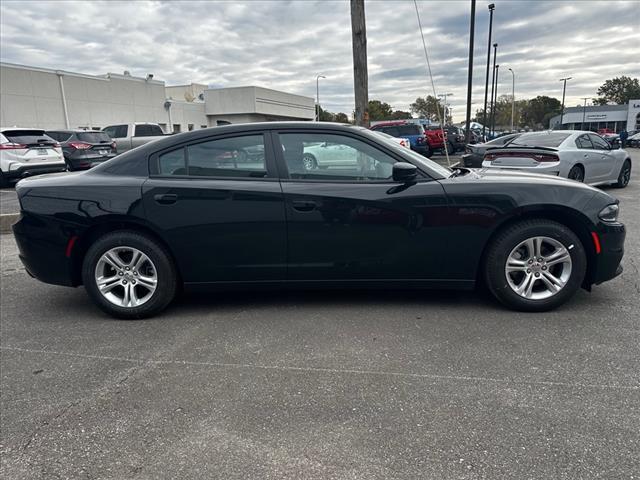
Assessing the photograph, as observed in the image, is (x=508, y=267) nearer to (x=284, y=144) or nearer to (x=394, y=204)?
(x=394, y=204)

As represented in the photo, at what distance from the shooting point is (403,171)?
3498 millimetres

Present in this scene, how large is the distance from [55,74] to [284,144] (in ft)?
97.3

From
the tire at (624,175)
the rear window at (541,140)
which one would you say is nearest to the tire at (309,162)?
the rear window at (541,140)

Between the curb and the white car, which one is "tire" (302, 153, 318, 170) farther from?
the curb

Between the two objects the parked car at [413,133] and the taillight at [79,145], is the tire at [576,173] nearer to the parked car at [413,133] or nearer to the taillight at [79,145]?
the parked car at [413,133]

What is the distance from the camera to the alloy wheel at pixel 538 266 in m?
3.61

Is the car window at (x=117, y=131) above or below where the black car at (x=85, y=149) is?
above

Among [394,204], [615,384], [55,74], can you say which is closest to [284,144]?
[394,204]

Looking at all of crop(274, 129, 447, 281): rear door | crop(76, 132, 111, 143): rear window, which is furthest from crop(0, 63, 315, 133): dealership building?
crop(274, 129, 447, 281): rear door

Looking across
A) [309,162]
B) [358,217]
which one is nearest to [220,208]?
[309,162]

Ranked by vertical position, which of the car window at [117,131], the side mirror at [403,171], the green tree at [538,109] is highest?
the green tree at [538,109]

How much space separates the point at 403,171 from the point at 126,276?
2.36 metres

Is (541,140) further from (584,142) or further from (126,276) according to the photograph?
(126,276)

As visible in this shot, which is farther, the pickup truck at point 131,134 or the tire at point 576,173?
the pickup truck at point 131,134
